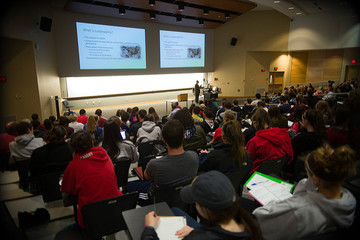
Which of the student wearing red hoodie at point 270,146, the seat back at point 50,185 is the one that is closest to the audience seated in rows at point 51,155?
the seat back at point 50,185

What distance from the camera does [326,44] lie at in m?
11.4

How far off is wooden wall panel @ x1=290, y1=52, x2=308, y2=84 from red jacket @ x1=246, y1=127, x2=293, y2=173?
13477 millimetres

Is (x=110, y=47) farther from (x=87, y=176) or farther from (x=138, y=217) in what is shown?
(x=138, y=217)

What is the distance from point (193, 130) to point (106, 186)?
1.82 metres

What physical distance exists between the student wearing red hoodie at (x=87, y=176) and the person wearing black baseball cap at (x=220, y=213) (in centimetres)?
108

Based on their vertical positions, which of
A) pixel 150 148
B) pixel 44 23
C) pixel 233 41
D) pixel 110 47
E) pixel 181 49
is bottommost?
pixel 150 148

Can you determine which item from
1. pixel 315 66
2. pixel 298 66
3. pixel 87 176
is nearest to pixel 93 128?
pixel 87 176

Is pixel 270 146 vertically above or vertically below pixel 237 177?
above

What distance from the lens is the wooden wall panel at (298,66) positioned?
568 inches

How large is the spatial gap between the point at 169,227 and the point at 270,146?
182 centimetres

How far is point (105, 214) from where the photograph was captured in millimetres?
1857

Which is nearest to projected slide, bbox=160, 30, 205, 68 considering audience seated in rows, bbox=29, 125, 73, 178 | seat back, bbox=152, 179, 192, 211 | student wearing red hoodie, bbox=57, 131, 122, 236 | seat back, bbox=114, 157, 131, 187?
audience seated in rows, bbox=29, 125, 73, 178

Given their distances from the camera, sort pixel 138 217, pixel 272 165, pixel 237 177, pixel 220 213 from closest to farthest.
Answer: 1. pixel 220 213
2. pixel 138 217
3. pixel 237 177
4. pixel 272 165

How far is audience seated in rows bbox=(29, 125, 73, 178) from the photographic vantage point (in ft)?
8.97
